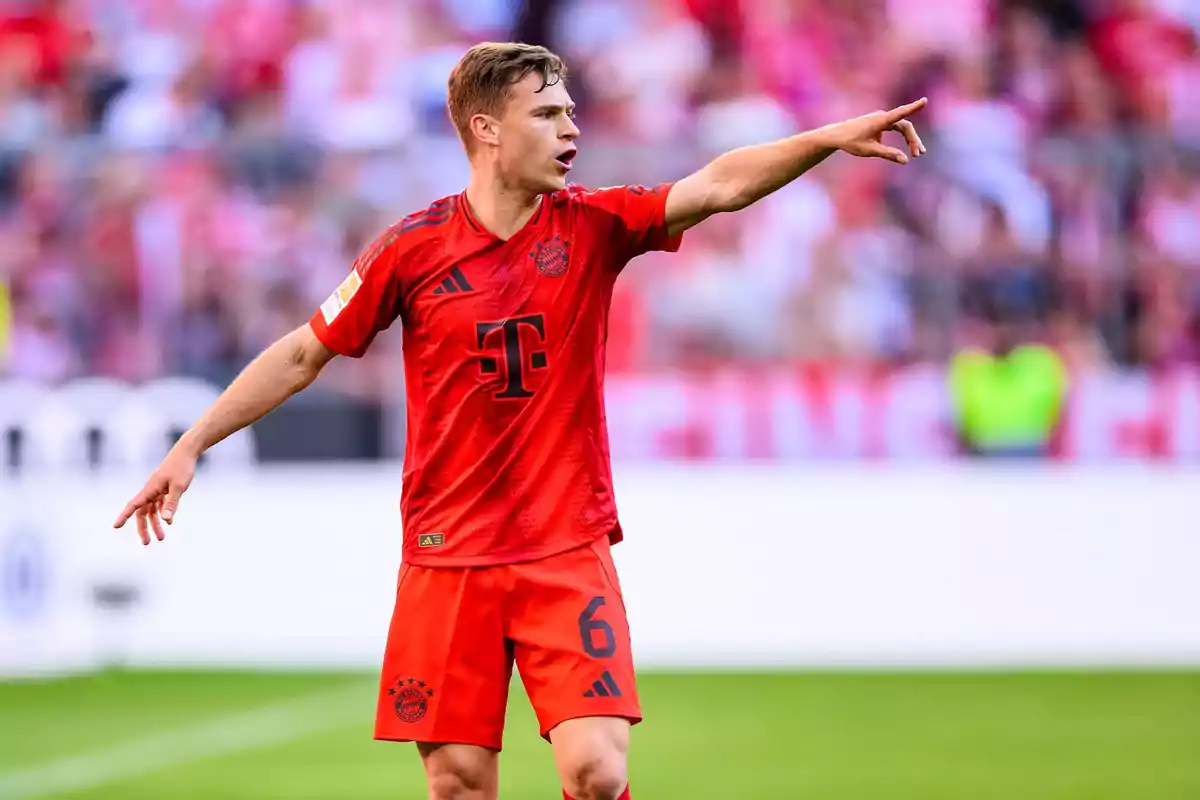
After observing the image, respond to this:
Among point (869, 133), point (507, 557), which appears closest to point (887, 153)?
point (869, 133)

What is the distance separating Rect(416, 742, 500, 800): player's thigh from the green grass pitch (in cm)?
319

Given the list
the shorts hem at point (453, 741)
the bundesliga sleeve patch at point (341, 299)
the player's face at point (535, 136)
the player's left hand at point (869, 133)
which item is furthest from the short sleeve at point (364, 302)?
the player's left hand at point (869, 133)

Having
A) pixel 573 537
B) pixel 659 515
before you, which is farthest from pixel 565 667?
pixel 659 515

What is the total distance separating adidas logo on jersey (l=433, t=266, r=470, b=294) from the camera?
5250mm

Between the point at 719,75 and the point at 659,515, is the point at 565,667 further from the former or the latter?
the point at 719,75

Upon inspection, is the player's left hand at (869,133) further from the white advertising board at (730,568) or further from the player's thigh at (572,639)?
the white advertising board at (730,568)

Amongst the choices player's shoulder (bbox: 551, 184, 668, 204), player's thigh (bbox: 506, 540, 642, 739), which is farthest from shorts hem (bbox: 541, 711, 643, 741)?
player's shoulder (bbox: 551, 184, 668, 204)

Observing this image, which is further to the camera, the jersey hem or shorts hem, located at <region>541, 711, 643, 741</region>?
the jersey hem

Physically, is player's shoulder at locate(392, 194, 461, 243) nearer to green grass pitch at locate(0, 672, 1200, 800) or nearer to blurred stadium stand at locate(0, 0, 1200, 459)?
green grass pitch at locate(0, 672, 1200, 800)

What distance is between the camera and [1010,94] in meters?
14.2

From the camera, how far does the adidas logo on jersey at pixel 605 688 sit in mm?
5082

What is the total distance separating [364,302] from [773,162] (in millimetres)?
1191

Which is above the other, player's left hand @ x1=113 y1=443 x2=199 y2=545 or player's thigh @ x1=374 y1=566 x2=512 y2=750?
player's left hand @ x1=113 y1=443 x2=199 y2=545

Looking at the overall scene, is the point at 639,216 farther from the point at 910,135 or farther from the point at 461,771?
the point at 461,771
